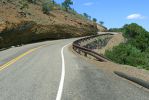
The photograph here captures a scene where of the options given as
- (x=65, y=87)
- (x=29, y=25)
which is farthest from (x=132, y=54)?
(x=65, y=87)

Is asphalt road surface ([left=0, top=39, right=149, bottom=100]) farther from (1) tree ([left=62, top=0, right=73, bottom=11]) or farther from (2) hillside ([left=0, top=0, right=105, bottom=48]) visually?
(1) tree ([left=62, top=0, right=73, bottom=11])

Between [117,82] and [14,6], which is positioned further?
[14,6]

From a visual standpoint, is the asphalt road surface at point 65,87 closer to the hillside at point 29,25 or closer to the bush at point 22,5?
the hillside at point 29,25

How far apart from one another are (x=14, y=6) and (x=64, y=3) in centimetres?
4480

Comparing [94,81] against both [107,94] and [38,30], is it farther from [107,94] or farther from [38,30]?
[38,30]

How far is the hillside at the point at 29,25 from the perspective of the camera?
45.3 metres

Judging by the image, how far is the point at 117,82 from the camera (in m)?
14.1

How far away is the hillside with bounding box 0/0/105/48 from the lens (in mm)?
45281

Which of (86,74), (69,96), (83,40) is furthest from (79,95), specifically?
(83,40)

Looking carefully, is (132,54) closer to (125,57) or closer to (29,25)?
(125,57)

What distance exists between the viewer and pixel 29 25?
51406 millimetres

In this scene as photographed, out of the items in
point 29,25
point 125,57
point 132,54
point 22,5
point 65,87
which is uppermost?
point 22,5

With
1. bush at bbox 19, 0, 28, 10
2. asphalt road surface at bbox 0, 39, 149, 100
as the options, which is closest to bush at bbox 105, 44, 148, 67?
bush at bbox 19, 0, 28, 10

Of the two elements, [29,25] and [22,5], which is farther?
[22,5]
